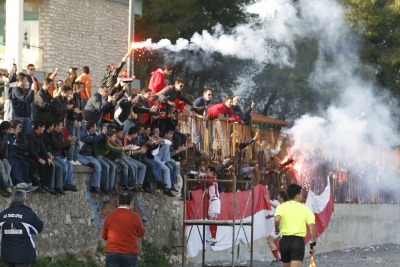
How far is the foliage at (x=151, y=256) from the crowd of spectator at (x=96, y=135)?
1.19m

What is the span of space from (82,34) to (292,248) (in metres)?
19.3

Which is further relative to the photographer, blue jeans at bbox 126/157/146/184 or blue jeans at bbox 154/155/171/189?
blue jeans at bbox 154/155/171/189

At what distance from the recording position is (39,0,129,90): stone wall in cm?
3400

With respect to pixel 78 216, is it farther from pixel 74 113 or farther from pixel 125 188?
pixel 74 113

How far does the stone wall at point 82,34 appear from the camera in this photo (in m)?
34.0

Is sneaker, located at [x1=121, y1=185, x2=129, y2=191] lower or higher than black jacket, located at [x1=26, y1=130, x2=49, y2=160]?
lower

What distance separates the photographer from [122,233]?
15.5 m

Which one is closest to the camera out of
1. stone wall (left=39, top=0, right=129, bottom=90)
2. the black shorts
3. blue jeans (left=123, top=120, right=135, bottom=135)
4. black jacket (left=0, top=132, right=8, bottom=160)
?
the black shorts

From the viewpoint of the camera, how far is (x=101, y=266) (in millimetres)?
20672

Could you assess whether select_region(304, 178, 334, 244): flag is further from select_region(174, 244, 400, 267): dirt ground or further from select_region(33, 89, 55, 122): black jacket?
select_region(33, 89, 55, 122): black jacket

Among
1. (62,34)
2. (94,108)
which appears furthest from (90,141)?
(62,34)

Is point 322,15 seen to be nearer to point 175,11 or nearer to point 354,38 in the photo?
point 354,38

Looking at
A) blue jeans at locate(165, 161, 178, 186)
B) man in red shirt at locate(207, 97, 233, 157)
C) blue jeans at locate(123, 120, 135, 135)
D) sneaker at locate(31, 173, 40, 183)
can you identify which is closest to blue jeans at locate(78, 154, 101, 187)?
sneaker at locate(31, 173, 40, 183)

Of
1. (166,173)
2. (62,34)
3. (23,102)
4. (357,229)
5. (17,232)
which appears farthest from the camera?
(357,229)
